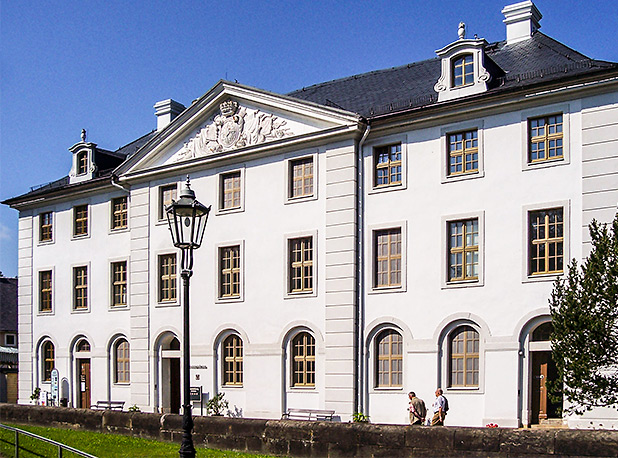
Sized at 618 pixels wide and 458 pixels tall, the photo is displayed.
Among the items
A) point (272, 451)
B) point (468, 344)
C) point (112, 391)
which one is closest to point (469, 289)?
point (468, 344)

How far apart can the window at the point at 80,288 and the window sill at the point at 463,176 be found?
17.3m

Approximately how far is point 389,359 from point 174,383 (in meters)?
10.2

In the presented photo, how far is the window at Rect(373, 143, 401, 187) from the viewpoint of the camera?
84.9ft

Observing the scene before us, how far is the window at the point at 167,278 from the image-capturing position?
31.2 meters

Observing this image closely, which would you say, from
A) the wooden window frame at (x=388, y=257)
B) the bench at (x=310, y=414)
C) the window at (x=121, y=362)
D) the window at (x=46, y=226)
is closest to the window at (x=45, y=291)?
the window at (x=46, y=226)

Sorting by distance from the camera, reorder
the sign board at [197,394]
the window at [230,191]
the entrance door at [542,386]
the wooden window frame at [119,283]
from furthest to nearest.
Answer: the wooden window frame at [119,283]
the window at [230,191]
the sign board at [197,394]
the entrance door at [542,386]

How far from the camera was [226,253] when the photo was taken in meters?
29.6

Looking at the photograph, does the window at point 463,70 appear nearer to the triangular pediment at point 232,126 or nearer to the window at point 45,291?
the triangular pediment at point 232,126

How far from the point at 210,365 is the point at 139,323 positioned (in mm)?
4165

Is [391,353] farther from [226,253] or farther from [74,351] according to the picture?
[74,351]

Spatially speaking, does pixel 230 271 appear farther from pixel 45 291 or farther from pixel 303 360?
pixel 45 291

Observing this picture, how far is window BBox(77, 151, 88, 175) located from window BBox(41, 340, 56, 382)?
7.69 meters

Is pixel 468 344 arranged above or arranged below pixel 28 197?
below

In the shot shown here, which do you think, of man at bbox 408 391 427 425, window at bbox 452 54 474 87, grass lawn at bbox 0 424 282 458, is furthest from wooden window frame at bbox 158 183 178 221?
man at bbox 408 391 427 425
